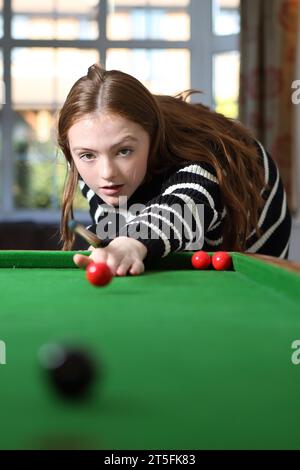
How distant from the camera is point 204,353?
0.95 m

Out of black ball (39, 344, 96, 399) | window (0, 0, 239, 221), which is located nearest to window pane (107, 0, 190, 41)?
window (0, 0, 239, 221)

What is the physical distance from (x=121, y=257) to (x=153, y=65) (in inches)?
171

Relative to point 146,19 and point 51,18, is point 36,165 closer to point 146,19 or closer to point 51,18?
point 51,18

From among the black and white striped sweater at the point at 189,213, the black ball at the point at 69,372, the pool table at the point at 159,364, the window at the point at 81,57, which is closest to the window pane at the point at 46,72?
the window at the point at 81,57

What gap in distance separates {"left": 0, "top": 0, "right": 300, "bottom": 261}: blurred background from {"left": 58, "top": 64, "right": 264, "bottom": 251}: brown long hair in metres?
3.06

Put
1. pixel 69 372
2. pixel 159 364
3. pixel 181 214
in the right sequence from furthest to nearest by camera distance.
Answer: pixel 181 214
pixel 159 364
pixel 69 372

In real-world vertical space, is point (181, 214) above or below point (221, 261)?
above

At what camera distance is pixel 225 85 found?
5.99 m

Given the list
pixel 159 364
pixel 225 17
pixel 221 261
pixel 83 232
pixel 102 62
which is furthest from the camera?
pixel 225 17

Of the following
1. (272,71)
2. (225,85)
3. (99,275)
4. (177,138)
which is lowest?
(99,275)

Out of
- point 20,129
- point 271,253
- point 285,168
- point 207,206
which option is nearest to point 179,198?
point 207,206

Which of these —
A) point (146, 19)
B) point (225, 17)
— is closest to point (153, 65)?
point (146, 19)
